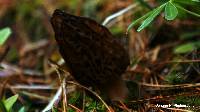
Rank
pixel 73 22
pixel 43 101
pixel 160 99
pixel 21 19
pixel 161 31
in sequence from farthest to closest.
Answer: pixel 21 19 → pixel 161 31 → pixel 43 101 → pixel 73 22 → pixel 160 99

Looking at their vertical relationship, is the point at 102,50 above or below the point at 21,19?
below

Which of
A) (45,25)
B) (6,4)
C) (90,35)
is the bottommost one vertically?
(90,35)

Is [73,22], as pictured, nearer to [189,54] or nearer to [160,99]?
[160,99]

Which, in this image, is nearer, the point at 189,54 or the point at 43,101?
the point at 189,54

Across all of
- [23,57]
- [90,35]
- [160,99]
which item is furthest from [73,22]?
[23,57]

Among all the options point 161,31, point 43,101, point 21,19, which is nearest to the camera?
point 43,101

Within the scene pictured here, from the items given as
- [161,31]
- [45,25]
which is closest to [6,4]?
[45,25]
